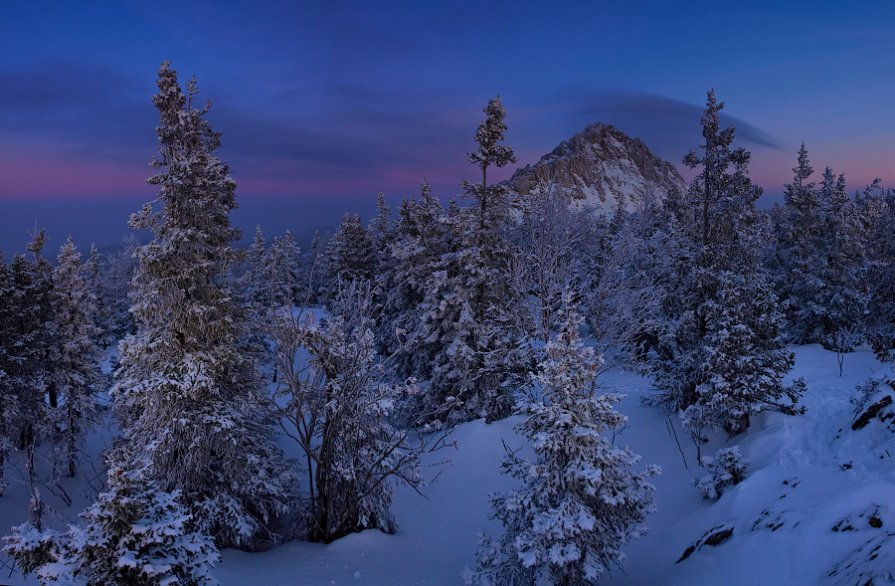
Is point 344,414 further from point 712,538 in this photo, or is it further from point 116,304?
point 116,304

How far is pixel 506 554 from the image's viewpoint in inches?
396

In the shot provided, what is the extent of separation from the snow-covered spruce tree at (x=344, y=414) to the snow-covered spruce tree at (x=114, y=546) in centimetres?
567

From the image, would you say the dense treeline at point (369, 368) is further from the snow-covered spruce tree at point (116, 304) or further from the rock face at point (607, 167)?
the rock face at point (607, 167)

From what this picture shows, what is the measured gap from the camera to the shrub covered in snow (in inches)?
499

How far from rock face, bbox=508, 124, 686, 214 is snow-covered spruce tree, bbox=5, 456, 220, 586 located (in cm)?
12537

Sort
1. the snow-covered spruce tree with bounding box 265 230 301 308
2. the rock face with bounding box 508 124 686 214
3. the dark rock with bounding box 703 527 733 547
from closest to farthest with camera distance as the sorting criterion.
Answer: the dark rock with bounding box 703 527 733 547, the snow-covered spruce tree with bounding box 265 230 301 308, the rock face with bounding box 508 124 686 214

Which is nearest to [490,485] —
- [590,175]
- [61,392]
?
[61,392]

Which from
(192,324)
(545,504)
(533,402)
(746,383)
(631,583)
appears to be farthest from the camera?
(746,383)

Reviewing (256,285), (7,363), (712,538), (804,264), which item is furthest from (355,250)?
(712,538)

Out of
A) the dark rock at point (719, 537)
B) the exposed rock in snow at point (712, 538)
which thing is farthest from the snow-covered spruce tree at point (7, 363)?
the dark rock at point (719, 537)

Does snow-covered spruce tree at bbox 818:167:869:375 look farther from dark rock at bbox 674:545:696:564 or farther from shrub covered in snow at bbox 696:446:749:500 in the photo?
dark rock at bbox 674:545:696:564

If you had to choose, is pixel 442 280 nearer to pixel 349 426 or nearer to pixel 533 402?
pixel 349 426

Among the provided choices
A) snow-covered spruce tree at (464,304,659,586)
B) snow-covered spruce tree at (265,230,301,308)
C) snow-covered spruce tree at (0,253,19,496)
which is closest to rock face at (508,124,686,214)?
snow-covered spruce tree at (265,230,301,308)

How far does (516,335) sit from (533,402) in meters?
10.7
